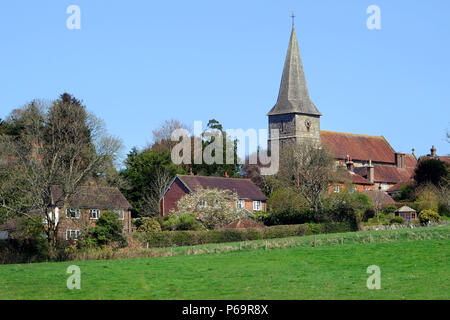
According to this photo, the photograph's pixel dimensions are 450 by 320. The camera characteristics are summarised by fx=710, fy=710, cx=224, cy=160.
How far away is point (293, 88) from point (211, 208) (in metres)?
47.3

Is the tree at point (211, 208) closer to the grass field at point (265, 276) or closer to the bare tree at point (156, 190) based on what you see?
the bare tree at point (156, 190)

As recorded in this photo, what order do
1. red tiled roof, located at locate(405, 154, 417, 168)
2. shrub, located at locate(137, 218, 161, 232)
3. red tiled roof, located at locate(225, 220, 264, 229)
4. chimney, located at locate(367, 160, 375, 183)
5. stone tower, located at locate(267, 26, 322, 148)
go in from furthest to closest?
red tiled roof, located at locate(405, 154, 417, 168) < stone tower, located at locate(267, 26, 322, 148) < chimney, located at locate(367, 160, 375, 183) < red tiled roof, located at locate(225, 220, 264, 229) < shrub, located at locate(137, 218, 161, 232)

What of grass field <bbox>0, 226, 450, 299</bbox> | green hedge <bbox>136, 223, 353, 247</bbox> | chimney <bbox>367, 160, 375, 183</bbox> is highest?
chimney <bbox>367, 160, 375, 183</bbox>

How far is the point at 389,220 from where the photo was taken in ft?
208

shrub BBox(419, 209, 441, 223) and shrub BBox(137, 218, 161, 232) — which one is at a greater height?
shrub BBox(419, 209, 441, 223)

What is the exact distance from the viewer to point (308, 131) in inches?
4242

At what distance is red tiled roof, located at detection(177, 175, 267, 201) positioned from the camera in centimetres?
7662

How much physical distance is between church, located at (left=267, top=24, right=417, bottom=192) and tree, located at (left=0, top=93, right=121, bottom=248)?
47.9m

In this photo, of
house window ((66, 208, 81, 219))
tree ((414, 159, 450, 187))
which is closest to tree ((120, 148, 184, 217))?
house window ((66, 208, 81, 219))

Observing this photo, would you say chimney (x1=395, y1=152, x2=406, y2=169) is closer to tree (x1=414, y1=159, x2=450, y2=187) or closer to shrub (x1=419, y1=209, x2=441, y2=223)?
tree (x1=414, y1=159, x2=450, y2=187)

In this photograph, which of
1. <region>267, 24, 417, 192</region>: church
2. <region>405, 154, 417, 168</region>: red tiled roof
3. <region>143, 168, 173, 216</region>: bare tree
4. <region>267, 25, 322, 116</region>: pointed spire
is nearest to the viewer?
<region>143, 168, 173, 216</region>: bare tree

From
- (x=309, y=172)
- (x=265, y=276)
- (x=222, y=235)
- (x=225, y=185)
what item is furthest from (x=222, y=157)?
(x=265, y=276)

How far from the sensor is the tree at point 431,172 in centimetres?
7681

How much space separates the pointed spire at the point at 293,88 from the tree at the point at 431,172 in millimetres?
30477
